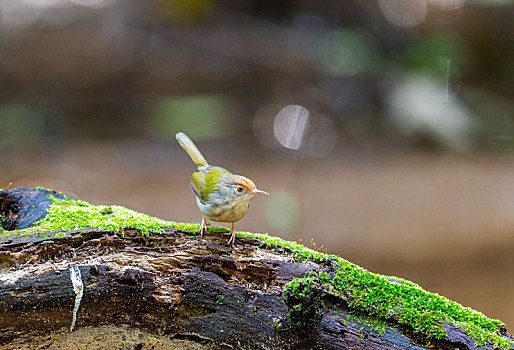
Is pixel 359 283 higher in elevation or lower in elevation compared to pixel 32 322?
higher

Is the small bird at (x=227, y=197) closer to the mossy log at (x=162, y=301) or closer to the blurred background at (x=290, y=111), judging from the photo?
the mossy log at (x=162, y=301)

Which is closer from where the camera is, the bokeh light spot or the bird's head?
the bird's head

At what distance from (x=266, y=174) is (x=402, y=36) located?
3893 mm

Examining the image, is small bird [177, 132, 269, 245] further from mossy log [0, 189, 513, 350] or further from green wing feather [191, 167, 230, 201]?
mossy log [0, 189, 513, 350]

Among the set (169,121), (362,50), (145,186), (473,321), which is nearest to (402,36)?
(362,50)

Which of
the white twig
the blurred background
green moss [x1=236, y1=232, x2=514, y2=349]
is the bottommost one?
the white twig

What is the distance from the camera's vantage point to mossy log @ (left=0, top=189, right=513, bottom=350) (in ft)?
6.57

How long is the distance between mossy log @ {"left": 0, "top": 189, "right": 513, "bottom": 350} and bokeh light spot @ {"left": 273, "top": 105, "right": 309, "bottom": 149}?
541 cm

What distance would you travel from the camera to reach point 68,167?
670 cm

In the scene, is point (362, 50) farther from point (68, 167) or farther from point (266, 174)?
point (68, 167)

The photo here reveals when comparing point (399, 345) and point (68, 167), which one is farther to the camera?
point (68, 167)

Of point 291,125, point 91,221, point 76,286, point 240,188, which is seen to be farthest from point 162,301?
point 291,125

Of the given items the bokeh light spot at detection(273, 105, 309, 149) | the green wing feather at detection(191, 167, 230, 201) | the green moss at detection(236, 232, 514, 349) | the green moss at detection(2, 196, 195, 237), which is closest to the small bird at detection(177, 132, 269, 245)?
the green wing feather at detection(191, 167, 230, 201)

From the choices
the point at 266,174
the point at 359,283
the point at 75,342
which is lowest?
the point at 75,342
